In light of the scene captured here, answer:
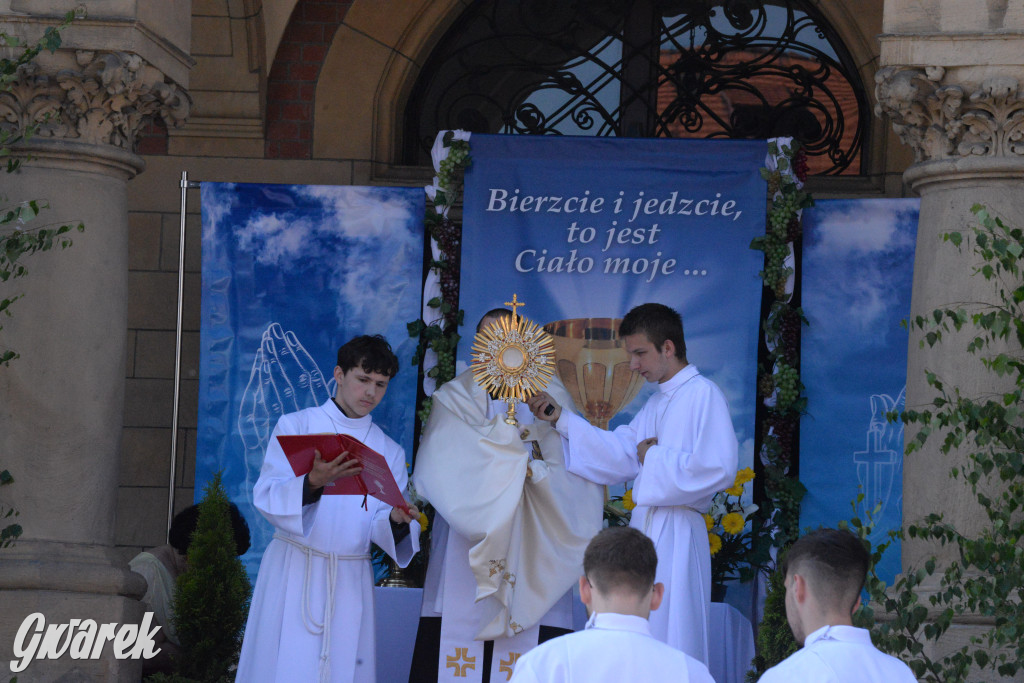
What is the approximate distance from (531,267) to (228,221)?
1858 millimetres

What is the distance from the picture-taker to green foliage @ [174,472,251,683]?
684 cm

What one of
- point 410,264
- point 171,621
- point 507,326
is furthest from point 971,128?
point 171,621

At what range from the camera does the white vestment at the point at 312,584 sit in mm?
6570

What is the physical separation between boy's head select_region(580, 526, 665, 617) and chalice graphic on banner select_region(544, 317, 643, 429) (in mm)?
5085

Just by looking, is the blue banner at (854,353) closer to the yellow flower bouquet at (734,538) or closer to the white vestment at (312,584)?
the yellow flower bouquet at (734,538)

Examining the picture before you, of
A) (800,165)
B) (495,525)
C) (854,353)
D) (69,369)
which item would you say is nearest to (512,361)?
(495,525)

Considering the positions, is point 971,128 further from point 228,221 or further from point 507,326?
point 228,221

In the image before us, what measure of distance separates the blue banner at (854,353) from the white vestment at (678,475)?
6.92 feet

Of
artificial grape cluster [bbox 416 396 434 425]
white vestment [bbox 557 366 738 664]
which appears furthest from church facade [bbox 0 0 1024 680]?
artificial grape cluster [bbox 416 396 434 425]

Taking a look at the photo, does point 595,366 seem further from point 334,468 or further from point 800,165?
point 334,468

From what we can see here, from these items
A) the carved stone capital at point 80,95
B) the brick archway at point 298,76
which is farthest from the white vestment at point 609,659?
the brick archway at point 298,76

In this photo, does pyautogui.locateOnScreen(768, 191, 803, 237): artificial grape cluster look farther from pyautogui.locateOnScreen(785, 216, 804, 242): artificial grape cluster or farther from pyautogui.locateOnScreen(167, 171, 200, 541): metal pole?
pyautogui.locateOnScreen(167, 171, 200, 541): metal pole

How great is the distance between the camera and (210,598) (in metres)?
6.85

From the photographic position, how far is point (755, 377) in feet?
28.9
